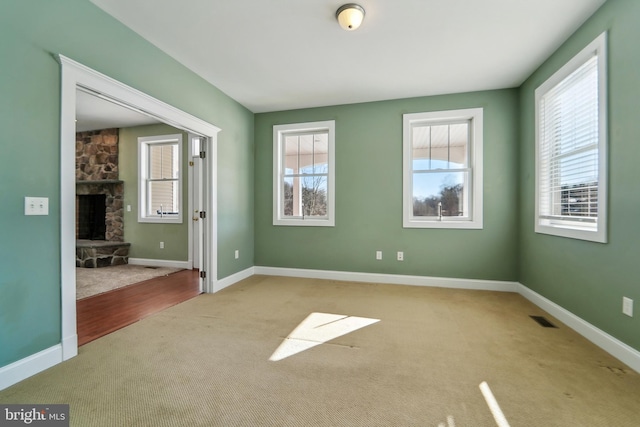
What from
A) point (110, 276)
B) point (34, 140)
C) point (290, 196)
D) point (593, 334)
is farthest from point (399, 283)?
point (110, 276)

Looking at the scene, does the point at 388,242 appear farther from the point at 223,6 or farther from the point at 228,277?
the point at 223,6

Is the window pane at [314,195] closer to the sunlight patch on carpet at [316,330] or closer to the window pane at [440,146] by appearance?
the window pane at [440,146]

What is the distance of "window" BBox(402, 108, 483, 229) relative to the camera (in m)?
3.85

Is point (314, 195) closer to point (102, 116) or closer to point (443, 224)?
point (443, 224)

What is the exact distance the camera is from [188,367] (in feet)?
6.23

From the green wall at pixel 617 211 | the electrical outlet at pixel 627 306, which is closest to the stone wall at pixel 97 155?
the green wall at pixel 617 211

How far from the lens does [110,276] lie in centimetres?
438

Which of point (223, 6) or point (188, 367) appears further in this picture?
point (223, 6)

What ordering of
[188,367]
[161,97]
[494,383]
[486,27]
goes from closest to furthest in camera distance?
[494,383]
[188,367]
[486,27]
[161,97]

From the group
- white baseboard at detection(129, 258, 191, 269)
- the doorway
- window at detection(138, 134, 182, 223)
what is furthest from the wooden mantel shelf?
the doorway

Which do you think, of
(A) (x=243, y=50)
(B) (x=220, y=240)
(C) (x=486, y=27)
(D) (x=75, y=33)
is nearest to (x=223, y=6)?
(A) (x=243, y=50)

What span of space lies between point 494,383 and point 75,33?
12.5ft

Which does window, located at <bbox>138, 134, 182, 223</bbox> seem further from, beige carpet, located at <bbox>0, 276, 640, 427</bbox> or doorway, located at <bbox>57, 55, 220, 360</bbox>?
beige carpet, located at <bbox>0, 276, 640, 427</bbox>

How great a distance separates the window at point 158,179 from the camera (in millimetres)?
5297
